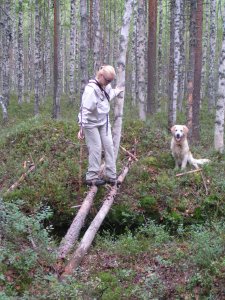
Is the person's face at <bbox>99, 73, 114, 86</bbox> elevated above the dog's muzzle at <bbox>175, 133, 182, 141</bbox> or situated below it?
above

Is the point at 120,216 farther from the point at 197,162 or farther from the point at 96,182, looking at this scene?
the point at 197,162

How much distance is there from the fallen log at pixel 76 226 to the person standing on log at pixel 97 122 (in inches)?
15.2

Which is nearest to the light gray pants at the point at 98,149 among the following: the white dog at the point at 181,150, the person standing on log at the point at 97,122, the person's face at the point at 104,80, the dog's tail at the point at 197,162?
the person standing on log at the point at 97,122

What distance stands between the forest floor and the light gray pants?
1.23 feet

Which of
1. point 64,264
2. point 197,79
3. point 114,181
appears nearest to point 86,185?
point 114,181

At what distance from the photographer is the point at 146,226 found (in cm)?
777

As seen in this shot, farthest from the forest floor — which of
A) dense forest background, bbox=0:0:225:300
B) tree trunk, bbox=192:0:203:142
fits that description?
tree trunk, bbox=192:0:203:142

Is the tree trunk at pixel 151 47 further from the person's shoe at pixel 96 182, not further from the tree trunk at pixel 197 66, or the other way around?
the person's shoe at pixel 96 182

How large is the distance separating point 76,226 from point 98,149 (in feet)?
4.95

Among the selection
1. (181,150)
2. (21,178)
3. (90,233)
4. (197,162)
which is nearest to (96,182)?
(90,233)

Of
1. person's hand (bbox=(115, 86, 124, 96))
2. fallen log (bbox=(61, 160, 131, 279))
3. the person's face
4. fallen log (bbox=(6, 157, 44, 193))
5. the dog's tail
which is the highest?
the person's face

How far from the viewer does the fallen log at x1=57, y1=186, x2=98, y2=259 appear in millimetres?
6395

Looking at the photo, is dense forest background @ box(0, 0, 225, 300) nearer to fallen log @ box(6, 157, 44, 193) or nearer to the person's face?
fallen log @ box(6, 157, 44, 193)

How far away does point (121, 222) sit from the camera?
8094 mm
